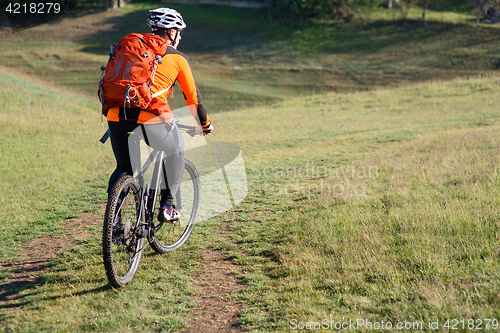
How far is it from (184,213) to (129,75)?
2642mm

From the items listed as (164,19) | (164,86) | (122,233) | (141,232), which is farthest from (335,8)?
(122,233)

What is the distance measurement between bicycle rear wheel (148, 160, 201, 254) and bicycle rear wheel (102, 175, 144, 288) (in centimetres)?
68

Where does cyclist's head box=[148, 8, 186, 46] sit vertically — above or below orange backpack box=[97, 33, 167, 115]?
above

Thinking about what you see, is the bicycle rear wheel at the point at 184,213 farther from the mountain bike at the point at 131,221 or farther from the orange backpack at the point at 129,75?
the orange backpack at the point at 129,75

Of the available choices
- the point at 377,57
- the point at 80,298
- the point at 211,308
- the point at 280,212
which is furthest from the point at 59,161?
the point at 377,57

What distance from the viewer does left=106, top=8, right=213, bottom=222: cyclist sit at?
14.6 feet

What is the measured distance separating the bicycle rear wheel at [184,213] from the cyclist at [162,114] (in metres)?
0.71

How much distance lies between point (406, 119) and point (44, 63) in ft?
151

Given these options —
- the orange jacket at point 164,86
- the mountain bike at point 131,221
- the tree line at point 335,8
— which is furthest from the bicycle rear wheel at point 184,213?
the tree line at point 335,8

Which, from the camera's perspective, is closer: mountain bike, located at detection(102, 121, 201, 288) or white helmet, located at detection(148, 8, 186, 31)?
mountain bike, located at detection(102, 121, 201, 288)

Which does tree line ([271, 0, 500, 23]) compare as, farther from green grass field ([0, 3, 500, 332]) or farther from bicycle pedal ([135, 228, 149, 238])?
bicycle pedal ([135, 228, 149, 238])

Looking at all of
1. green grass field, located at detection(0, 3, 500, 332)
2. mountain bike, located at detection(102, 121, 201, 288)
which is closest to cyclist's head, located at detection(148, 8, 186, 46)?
mountain bike, located at detection(102, 121, 201, 288)

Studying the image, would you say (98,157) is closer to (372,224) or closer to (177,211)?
(177,211)

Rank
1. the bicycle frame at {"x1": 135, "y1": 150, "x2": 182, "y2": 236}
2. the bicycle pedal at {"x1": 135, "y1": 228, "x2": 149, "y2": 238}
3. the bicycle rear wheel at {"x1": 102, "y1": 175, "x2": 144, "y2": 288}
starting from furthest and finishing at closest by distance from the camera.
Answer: the bicycle frame at {"x1": 135, "y1": 150, "x2": 182, "y2": 236} < the bicycle pedal at {"x1": 135, "y1": 228, "x2": 149, "y2": 238} < the bicycle rear wheel at {"x1": 102, "y1": 175, "x2": 144, "y2": 288}
